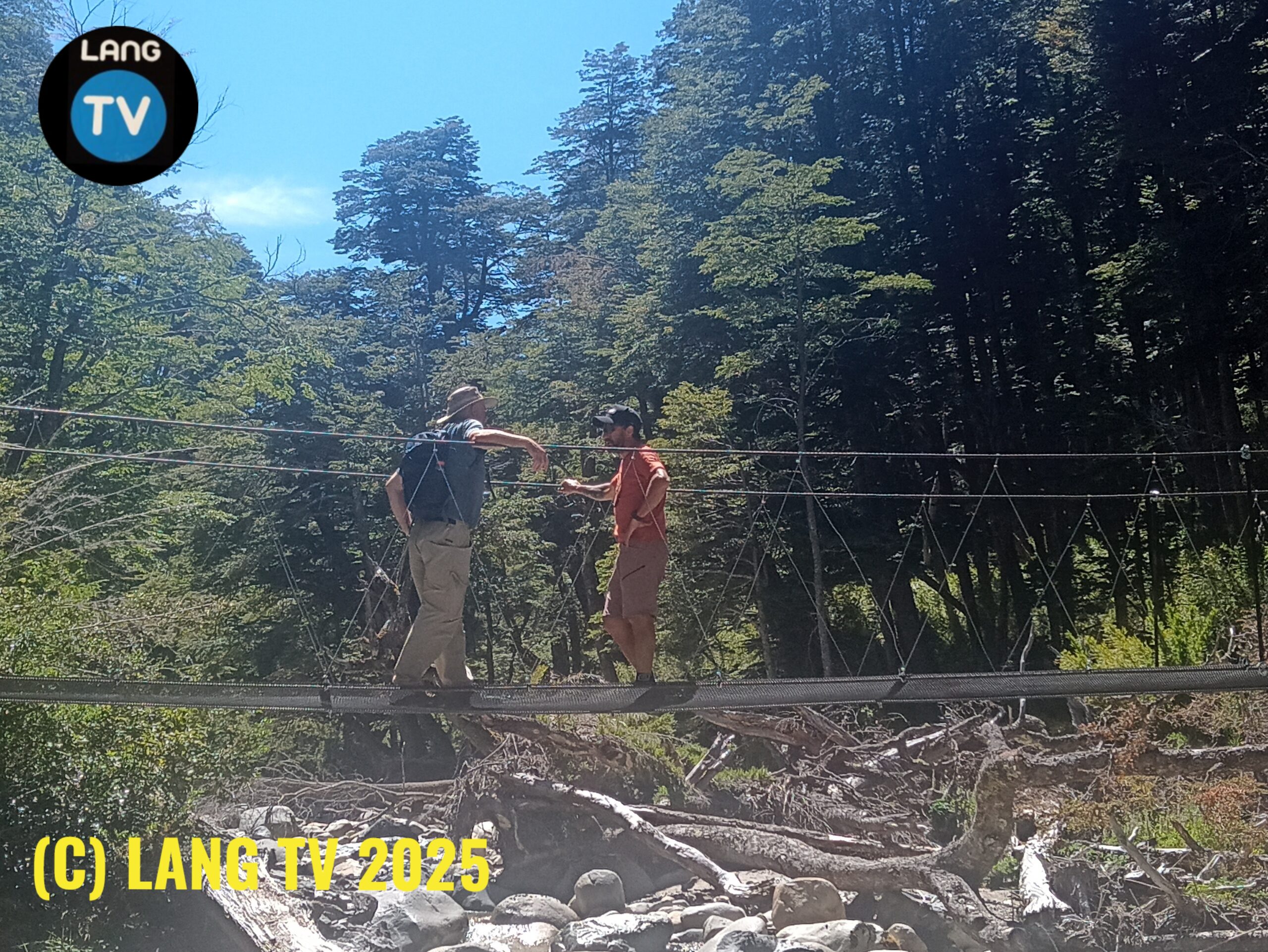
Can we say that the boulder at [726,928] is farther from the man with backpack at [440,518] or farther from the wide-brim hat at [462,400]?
the wide-brim hat at [462,400]

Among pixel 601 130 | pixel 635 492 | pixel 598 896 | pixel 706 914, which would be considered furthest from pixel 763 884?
pixel 601 130

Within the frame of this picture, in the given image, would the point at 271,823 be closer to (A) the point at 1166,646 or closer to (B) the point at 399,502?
(B) the point at 399,502

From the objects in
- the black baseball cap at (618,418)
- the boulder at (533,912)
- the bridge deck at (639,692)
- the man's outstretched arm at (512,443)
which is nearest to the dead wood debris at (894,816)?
A: the boulder at (533,912)

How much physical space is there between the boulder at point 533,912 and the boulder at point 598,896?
0.06 metres

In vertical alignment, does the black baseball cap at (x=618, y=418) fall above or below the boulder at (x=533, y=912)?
above

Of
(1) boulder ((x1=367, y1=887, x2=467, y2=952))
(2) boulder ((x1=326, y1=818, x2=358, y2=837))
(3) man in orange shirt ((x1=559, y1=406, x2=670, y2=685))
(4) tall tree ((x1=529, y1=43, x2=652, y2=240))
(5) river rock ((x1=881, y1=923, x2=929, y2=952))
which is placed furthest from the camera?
(4) tall tree ((x1=529, y1=43, x2=652, y2=240))

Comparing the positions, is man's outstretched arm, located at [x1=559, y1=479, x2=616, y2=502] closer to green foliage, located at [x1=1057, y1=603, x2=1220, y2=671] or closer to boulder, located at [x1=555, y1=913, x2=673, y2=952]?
boulder, located at [x1=555, y1=913, x2=673, y2=952]

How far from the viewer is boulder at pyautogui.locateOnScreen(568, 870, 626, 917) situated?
5711 millimetres

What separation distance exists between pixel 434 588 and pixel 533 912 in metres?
2.73

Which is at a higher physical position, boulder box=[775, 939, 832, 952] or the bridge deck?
the bridge deck

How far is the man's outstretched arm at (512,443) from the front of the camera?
316 centimetres

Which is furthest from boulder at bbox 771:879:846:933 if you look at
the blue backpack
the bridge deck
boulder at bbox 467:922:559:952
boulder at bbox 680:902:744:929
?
the blue backpack

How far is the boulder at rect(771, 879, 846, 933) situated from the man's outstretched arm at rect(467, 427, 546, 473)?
2.74m

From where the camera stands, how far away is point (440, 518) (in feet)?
11.4
